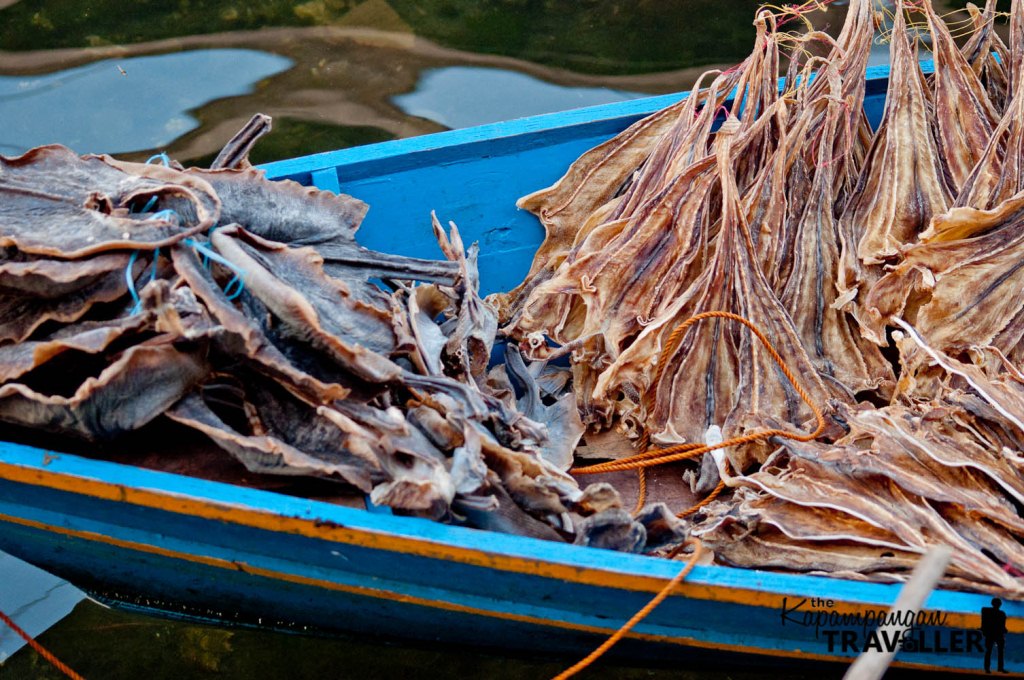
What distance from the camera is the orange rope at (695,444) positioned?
2139mm

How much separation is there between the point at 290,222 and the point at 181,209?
11.2 inches

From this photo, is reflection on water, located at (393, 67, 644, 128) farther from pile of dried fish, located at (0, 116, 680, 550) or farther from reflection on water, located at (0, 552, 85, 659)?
reflection on water, located at (0, 552, 85, 659)

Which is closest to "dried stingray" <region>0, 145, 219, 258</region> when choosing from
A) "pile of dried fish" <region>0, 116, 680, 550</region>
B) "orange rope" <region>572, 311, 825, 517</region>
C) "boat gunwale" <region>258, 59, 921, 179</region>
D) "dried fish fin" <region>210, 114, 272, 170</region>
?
"pile of dried fish" <region>0, 116, 680, 550</region>

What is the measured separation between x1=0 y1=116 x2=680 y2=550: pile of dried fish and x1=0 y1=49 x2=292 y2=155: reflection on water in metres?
2.25

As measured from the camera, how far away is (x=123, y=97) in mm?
4359

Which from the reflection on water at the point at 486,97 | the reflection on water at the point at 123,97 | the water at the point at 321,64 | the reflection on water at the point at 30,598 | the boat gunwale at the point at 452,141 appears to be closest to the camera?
the reflection on water at the point at 30,598

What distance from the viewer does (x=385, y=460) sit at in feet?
5.94

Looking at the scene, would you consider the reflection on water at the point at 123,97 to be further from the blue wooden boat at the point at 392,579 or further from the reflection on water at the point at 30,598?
the blue wooden boat at the point at 392,579

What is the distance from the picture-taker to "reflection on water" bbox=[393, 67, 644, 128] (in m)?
4.49

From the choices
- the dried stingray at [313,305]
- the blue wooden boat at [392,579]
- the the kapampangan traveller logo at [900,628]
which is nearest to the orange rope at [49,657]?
the blue wooden boat at [392,579]

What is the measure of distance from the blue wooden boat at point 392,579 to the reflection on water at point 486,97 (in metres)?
2.83

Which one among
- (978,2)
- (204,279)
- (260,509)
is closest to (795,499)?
(260,509)

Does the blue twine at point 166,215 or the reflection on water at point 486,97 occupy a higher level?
the reflection on water at point 486,97

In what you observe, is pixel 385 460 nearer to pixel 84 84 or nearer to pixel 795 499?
pixel 795 499
